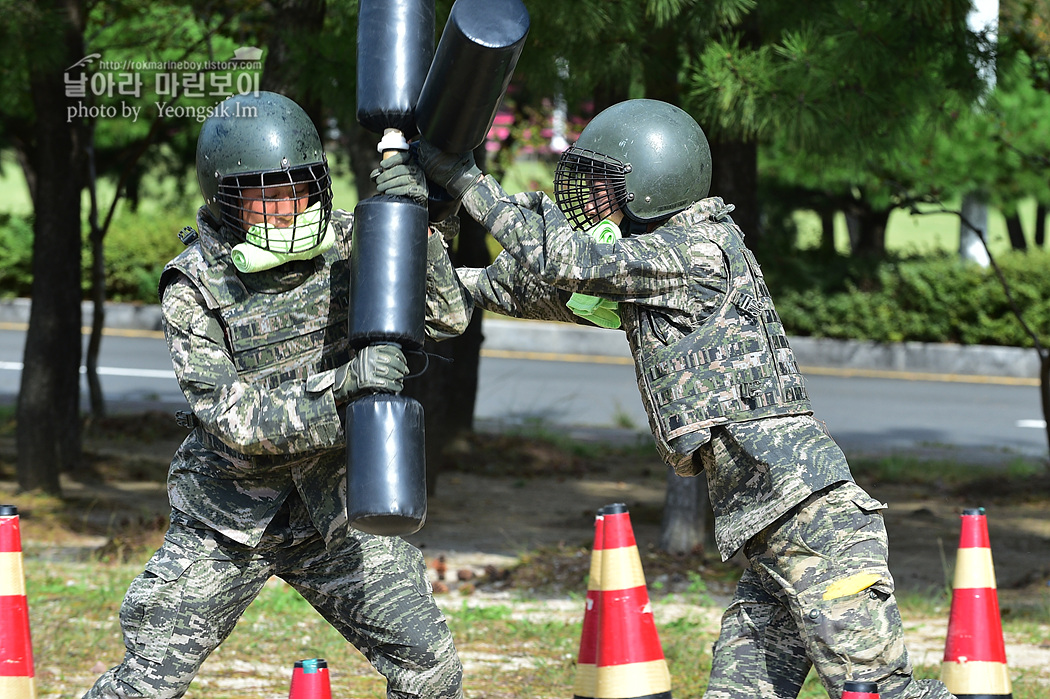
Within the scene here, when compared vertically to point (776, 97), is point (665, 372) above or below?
below

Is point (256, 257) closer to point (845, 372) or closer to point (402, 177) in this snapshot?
point (402, 177)

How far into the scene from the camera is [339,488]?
116 inches

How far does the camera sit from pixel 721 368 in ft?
9.85

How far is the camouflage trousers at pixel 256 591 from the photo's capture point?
290 centimetres

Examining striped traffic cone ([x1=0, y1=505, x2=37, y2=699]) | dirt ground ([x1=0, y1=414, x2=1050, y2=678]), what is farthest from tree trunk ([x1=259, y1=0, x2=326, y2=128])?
striped traffic cone ([x1=0, y1=505, x2=37, y2=699])

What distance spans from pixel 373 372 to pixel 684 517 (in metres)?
3.97

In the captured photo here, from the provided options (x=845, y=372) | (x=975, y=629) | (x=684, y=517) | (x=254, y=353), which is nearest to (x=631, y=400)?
(x=845, y=372)

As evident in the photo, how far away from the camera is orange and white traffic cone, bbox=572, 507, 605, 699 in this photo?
3699 mm

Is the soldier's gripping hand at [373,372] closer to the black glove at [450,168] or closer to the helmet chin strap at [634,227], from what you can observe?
the black glove at [450,168]

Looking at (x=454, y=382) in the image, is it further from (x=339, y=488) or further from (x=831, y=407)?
(x=339, y=488)

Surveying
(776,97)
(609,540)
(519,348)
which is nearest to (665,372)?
(609,540)

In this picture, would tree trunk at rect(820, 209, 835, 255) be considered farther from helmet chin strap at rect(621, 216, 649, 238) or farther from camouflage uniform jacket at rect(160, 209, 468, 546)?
camouflage uniform jacket at rect(160, 209, 468, 546)

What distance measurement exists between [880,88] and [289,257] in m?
3.43

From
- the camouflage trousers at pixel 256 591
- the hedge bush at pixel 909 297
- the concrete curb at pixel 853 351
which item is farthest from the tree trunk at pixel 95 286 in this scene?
the concrete curb at pixel 853 351
